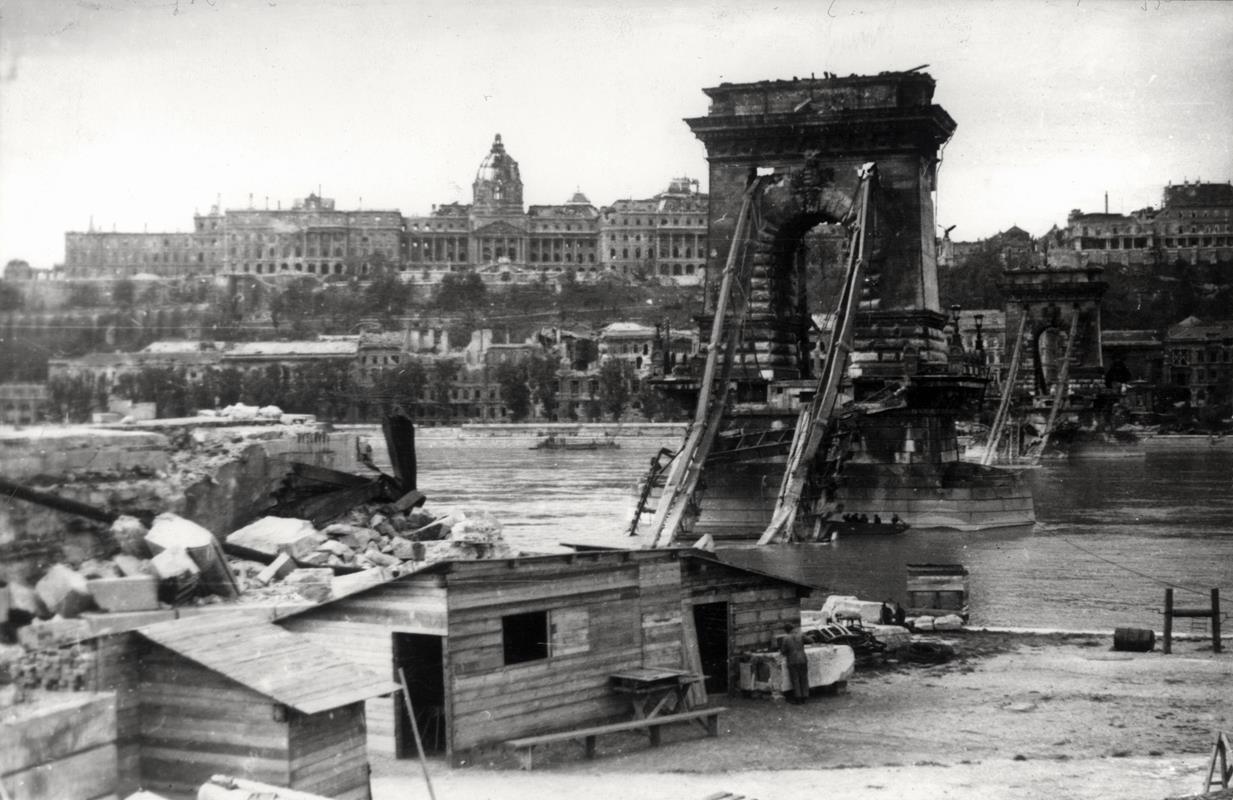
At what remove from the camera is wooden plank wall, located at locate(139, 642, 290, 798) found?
51.4 feet

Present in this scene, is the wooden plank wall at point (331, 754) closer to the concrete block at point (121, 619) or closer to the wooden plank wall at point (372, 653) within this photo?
the concrete block at point (121, 619)

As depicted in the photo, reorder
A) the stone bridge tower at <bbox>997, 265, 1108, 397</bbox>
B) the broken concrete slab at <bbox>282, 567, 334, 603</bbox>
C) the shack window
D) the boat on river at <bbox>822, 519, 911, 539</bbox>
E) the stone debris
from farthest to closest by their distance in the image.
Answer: the stone bridge tower at <bbox>997, 265, 1108, 397</bbox> < the boat on river at <bbox>822, 519, 911, 539</bbox> < the broken concrete slab at <bbox>282, 567, 334, 603</bbox> < the shack window < the stone debris

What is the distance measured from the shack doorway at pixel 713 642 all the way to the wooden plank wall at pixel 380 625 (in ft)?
20.6

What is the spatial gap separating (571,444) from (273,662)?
4907 inches

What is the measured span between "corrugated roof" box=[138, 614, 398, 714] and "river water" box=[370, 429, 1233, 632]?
20.6m

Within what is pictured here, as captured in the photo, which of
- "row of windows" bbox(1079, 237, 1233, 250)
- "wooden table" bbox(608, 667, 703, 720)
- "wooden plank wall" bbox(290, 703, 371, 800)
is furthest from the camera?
"row of windows" bbox(1079, 237, 1233, 250)

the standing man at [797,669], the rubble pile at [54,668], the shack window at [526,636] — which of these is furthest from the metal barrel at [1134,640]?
the rubble pile at [54,668]

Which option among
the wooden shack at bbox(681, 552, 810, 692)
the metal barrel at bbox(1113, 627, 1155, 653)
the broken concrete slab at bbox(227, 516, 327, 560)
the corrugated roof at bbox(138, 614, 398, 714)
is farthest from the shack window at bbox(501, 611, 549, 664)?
the metal barrel at bbox(1113, 627, 1155, 653)

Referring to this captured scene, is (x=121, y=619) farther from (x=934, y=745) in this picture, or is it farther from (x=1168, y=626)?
(x=1168, y=626)

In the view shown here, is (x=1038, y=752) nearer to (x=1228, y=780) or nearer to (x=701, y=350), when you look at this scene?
(x=1228, y=780)

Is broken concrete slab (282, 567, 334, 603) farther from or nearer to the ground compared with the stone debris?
nearer to the ground

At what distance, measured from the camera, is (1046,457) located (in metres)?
122

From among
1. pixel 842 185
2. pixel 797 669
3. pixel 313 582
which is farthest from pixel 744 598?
pixel 842 185

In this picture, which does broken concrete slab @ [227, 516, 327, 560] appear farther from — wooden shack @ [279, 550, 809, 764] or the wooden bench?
the wooden bench
